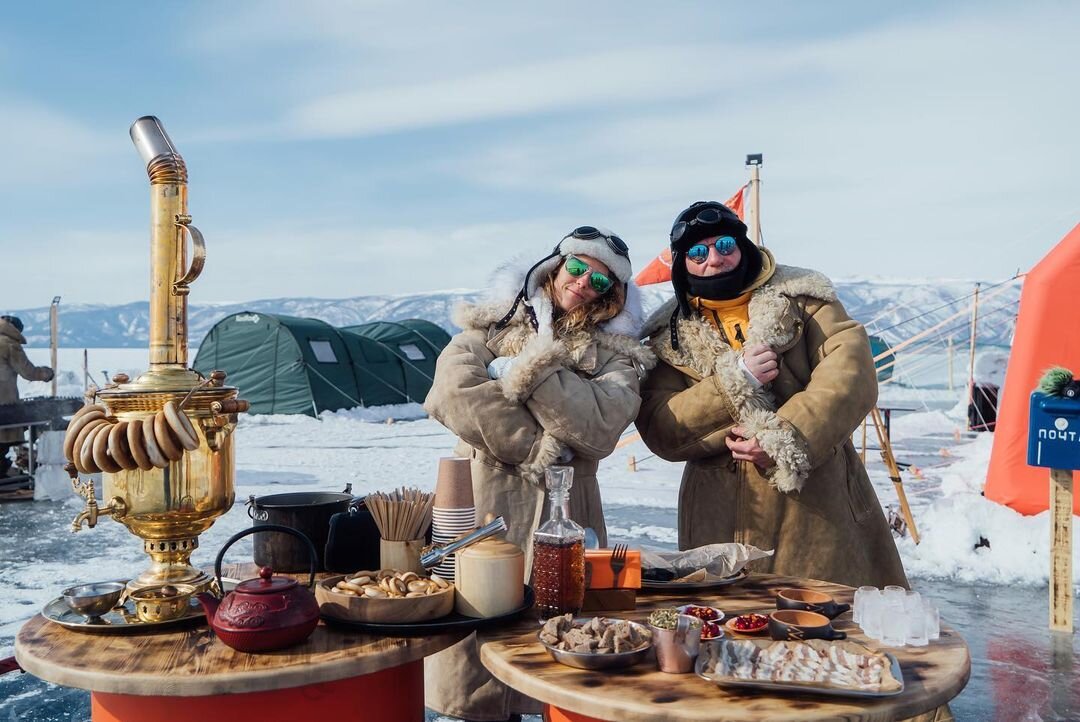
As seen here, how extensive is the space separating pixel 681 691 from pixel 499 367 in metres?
1.33

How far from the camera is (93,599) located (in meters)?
1.82

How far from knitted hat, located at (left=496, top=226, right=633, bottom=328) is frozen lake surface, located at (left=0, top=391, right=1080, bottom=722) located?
1.17m

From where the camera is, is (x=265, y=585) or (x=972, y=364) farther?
(x=972, y=364)

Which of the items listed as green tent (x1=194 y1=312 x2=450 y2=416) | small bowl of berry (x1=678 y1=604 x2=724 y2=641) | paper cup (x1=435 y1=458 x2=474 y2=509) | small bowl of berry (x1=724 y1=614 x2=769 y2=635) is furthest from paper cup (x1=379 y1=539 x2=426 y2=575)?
green tent (x1=194 y1=312 x2=450 y2=416)

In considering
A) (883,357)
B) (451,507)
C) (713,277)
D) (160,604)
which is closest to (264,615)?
(160,604)

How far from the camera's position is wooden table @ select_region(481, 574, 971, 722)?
1.38 metres

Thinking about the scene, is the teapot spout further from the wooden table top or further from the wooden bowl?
the wooden bowl

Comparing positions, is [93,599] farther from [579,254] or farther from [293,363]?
[293,363]

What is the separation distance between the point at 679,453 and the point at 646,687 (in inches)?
55.0

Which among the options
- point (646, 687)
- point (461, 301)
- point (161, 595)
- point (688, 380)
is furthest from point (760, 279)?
point (161, 595)

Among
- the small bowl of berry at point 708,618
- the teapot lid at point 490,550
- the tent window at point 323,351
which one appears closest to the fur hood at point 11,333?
the tent window at point 323,351

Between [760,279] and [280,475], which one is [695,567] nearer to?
[760,279]

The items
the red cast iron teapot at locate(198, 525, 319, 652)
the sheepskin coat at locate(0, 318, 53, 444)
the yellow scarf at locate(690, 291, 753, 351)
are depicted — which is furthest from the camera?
the sheepskin coat at locate(0, 318, 53, 444)

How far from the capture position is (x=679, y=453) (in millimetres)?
2824
